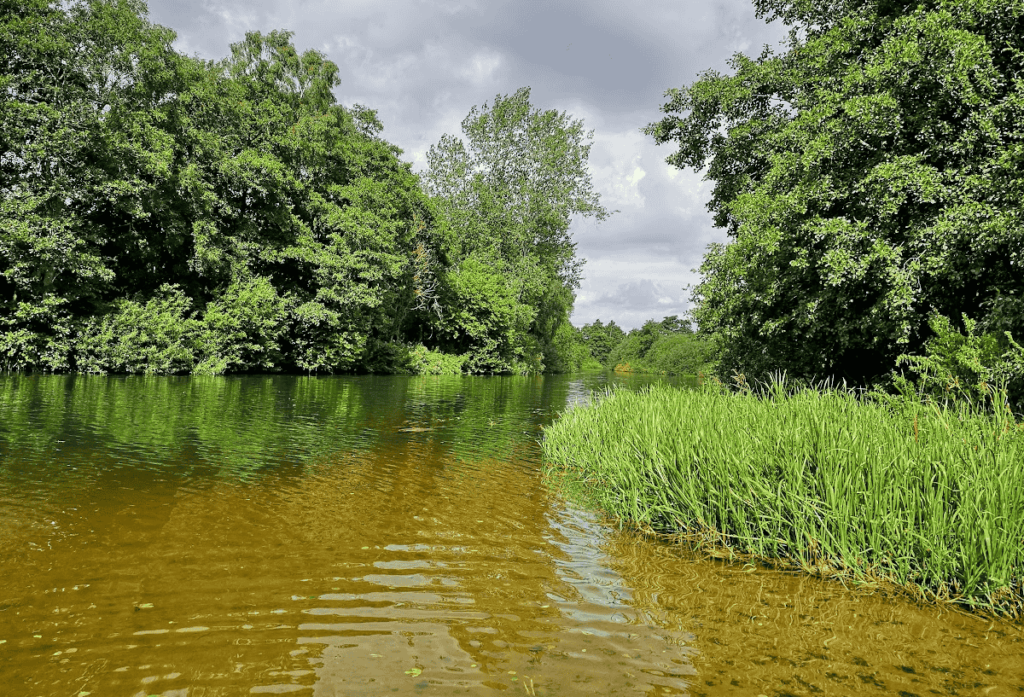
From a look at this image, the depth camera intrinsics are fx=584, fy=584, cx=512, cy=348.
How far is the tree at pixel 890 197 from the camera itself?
11.6m

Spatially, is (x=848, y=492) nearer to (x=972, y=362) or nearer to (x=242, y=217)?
(x=972, y=362)

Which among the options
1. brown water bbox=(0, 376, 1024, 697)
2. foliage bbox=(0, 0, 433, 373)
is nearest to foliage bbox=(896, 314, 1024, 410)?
brown water bbox=(0, 376, 1024, 697)

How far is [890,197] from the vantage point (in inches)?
506

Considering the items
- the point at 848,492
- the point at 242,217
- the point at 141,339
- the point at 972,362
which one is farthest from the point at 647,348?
the point at 848,492

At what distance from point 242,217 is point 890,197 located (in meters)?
31.1

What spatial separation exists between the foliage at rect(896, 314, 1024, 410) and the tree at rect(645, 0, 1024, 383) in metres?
0.46

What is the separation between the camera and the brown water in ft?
10.5

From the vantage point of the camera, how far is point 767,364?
19406mm

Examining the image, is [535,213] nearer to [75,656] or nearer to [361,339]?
[361,339]

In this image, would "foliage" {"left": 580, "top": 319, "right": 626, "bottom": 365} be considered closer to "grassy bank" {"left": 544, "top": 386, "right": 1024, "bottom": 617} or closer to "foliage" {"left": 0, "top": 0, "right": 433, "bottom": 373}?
"foliage" {"left": 0, "top": 0, "right": 433, "bottom": 373}

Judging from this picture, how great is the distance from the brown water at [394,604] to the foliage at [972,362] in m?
7.35

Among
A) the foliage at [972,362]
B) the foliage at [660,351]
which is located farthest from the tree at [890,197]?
the foliage at [660,351]

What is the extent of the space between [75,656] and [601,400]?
9.28 m

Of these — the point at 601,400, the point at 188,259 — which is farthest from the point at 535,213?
the point at 601,400
